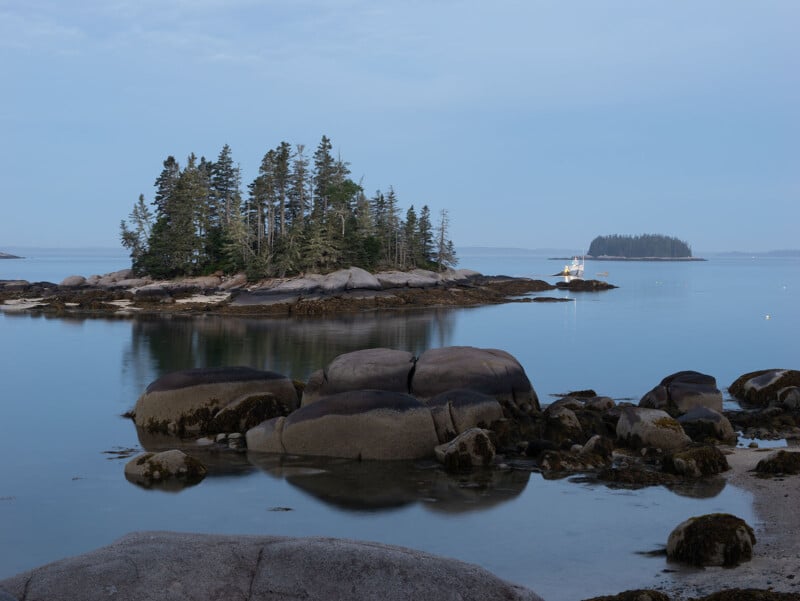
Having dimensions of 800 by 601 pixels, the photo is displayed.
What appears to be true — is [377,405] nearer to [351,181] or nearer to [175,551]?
[175,551]

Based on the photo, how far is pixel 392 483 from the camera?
1825 centimetres

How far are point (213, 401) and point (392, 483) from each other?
768 cm

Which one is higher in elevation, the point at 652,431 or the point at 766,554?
the point at 652,431

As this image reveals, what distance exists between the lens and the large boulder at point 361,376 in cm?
2348

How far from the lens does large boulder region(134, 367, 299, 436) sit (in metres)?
23.2

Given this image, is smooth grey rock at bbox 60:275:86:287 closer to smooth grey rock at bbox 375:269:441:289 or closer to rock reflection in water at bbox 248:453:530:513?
smooth grey rock at bbox 375:269:441:289

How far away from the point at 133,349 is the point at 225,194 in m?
57.2

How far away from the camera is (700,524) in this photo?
13180mm

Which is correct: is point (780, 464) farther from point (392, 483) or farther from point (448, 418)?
point (392, 483)

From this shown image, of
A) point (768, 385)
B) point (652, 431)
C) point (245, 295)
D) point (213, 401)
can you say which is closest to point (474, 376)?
point (652, 431)

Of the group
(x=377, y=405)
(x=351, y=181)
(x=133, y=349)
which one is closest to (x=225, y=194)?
(x=351, y=181)

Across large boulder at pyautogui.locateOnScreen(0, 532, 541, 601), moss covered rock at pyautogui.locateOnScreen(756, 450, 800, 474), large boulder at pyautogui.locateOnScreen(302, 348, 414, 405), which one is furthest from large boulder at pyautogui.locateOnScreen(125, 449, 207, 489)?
moss covered rock at pyautogui.locateOnScreen(756, 450, 800, 474)

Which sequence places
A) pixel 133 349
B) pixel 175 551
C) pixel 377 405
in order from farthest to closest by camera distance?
pixel 133 349, pixel 377 405, pixel 175 551

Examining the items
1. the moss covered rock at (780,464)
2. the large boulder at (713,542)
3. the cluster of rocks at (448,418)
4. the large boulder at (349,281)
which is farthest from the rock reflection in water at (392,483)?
the large boulder at (349,281)
